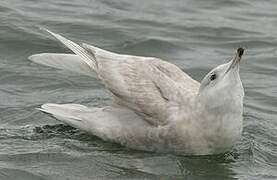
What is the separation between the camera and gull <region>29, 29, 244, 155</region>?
7.59 meters

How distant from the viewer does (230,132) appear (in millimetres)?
7699

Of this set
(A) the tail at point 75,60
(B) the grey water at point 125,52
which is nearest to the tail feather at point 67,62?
(A) the tail at point 75,60

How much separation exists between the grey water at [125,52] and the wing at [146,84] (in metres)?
0.40

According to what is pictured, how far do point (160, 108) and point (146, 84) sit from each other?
29 cm

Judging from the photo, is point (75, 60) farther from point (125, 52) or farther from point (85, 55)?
point (125, 52)

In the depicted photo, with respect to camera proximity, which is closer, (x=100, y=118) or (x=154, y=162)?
(x=154, y=162)

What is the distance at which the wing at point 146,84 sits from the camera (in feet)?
25.9

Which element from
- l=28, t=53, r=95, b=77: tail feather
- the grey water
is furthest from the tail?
the grey water

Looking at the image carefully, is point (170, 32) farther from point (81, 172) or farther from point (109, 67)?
point (81, 172)

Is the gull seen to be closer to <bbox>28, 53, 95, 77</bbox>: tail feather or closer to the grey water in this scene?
<bbox>28, 53, 95, 77</bbox>: tail feather

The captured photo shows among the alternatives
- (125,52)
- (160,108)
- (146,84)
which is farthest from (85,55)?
(125,52)

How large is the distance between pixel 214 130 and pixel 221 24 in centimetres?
631

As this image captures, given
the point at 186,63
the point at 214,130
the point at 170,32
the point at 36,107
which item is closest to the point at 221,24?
the point at 170,32

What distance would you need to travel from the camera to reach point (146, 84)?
316 inches
